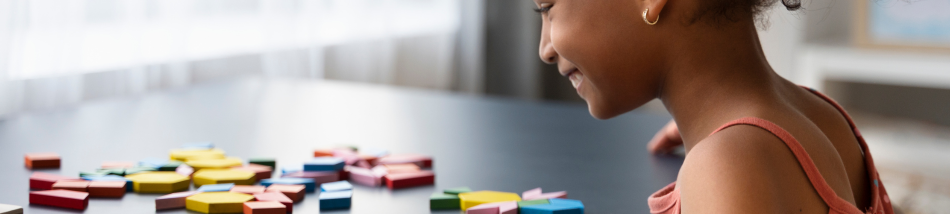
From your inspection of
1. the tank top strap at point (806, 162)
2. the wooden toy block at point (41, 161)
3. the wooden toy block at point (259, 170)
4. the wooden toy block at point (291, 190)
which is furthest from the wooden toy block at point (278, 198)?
the tank top strap at point (806, 162)

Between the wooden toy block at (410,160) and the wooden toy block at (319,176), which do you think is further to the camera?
the wooden toy block at (410,160)

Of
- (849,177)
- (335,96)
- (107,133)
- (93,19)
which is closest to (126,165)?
(107,133)

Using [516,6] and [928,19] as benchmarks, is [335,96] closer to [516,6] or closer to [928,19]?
[516,6]

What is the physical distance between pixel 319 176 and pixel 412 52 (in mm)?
2136

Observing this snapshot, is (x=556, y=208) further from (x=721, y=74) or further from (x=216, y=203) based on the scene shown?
(x=216, y=203)

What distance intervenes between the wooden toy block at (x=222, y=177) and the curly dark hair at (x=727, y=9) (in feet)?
1.74

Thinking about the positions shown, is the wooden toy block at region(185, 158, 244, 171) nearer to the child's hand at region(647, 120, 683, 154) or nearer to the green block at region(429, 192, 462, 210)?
the green block at region(429, 192, 462, 210)

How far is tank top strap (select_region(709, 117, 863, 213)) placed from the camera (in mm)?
573

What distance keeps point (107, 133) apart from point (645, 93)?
860mm

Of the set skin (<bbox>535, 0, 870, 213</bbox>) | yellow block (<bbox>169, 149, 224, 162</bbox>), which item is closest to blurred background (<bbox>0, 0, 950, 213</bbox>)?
skin (<bbox>535, 0, 870, 213</bbox>)

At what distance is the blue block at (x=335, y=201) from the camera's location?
77 centimetres

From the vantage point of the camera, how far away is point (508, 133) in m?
1.25

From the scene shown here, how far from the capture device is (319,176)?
2.93ft

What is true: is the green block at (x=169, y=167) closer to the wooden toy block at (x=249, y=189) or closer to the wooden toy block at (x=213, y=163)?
the wooden toy block at (x=213, y=163)
